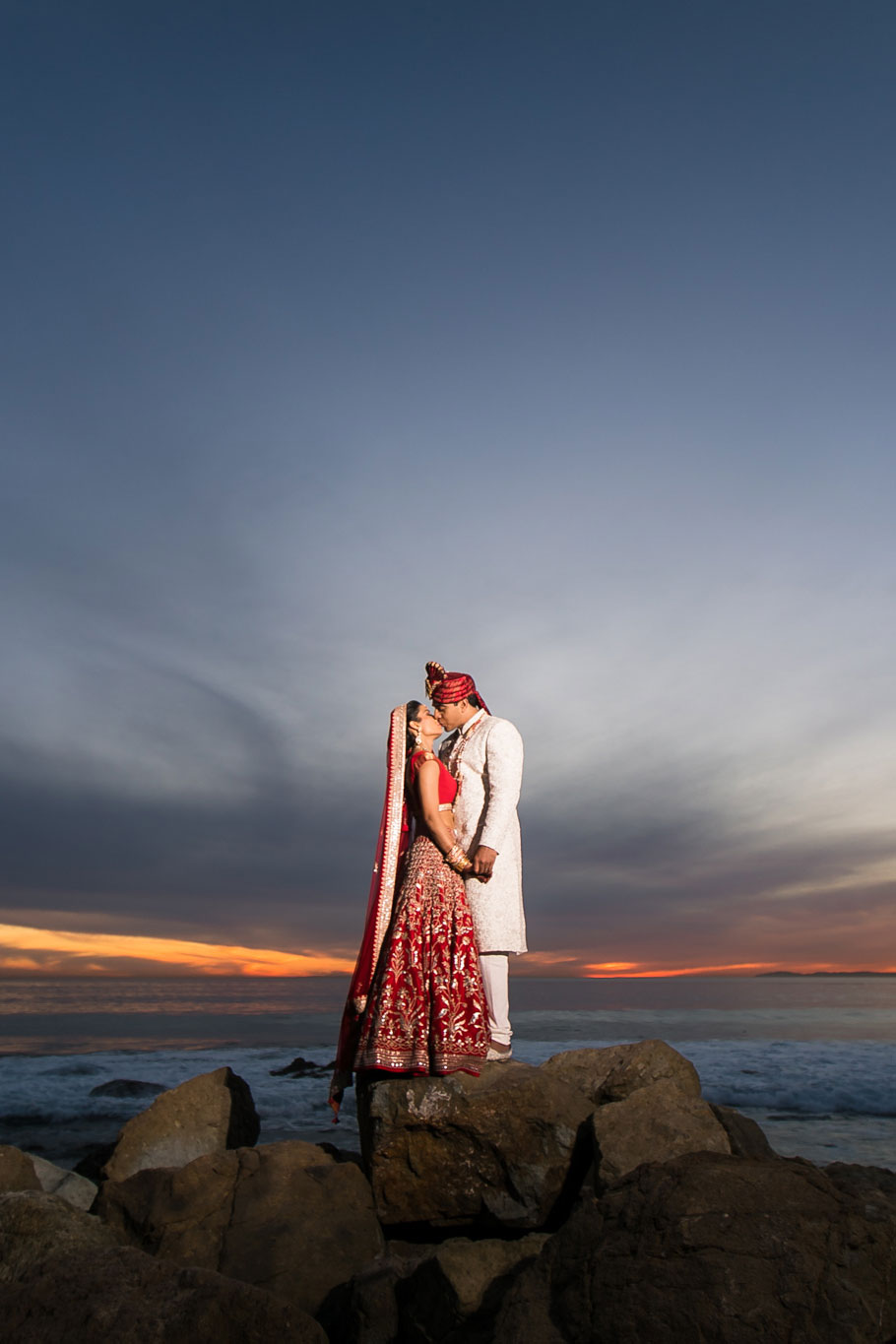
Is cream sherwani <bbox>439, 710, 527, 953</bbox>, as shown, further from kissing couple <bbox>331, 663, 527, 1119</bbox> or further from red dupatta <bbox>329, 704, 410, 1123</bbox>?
red dupatta <bbox>329, 704, 410, 1123</bbox>

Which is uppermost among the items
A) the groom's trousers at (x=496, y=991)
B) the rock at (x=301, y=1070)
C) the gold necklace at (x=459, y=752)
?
the gold necklace at (x=459, y=752)

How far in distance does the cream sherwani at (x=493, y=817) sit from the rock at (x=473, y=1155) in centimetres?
106

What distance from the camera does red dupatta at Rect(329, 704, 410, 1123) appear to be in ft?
19.8

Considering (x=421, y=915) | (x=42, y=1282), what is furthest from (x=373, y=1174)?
(x=42, y=1282)

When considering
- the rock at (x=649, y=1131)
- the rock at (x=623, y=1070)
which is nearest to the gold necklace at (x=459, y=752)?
the rock at (x=623, y=1070)

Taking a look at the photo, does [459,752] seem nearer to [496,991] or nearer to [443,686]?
[443,686]

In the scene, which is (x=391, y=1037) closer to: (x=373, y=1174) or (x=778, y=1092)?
(x=373, y=1174)

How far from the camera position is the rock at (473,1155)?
5.20 meters

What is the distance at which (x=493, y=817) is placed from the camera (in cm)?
626


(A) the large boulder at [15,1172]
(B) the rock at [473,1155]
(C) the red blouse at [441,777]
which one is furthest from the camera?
(C) the red blouse at [441,777]

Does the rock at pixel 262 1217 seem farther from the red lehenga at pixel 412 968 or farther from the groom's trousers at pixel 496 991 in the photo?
the groom's trousers at pixel 496 991

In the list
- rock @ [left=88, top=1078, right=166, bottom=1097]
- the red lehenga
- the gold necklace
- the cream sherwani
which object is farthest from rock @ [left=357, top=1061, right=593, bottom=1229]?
rock @ [left=88, top=1078, right=166, bottom=1097]

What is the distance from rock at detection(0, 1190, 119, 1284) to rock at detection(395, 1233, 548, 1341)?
1.51m

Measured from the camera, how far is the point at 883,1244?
3.44 m
